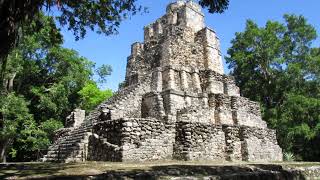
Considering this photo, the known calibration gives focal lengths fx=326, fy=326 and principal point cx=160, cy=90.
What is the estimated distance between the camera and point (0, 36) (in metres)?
6.80

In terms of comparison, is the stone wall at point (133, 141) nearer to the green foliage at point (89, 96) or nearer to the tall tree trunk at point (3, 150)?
the tall tree trunk at point (3, 150)

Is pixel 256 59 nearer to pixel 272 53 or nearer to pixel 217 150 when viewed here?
pixel 272 53

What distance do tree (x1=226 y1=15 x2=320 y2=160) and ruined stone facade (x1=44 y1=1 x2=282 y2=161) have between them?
9.25m

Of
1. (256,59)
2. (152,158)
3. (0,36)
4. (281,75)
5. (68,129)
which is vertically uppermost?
(256,59)

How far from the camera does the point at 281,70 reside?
31391mm

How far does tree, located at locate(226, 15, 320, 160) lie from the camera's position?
27.9 m

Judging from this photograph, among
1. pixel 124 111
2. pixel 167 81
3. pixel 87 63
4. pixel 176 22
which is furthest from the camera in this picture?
pixel 87 63

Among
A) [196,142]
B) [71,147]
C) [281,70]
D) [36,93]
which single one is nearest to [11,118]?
[36,93]

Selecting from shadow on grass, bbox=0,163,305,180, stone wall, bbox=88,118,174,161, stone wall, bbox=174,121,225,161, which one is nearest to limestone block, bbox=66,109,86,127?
stone wall, bbox=88,118,174,161

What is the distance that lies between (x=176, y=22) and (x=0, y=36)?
18371 mm

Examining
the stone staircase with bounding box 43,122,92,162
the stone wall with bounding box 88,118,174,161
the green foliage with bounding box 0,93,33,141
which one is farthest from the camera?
the green foliage with bounding box 0,93,33,141

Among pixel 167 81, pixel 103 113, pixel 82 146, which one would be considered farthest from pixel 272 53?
pixel 82 146

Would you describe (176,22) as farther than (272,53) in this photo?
No

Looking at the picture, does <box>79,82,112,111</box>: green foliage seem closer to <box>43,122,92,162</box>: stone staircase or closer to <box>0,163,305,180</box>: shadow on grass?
<box>43,122,92,162</box>: stone staircase
